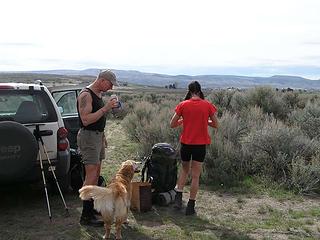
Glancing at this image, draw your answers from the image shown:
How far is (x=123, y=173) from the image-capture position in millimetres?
5516

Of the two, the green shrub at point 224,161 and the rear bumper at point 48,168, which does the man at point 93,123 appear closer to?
the rear bumper at point 48,168

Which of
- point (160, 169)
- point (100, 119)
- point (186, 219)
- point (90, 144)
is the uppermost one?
point (100, 119)

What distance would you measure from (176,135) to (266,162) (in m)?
2.51

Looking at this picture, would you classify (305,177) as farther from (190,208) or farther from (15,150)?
(15,150)

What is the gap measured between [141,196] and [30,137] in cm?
180

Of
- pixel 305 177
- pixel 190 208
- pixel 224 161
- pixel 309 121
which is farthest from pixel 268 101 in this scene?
pixel 190 208

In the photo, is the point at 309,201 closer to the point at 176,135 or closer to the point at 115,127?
the point at 176,135

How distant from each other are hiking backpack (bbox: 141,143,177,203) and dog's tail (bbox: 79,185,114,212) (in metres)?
2.04

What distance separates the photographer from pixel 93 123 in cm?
555

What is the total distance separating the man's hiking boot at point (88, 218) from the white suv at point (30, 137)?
A: 86cm

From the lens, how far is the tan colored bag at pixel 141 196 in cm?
655

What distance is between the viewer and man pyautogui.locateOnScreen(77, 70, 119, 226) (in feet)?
17.7

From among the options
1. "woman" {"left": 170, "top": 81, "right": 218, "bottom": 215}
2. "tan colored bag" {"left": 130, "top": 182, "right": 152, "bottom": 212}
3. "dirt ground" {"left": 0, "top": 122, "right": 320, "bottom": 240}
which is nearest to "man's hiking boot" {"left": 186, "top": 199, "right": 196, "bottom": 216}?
"woman" {"left": 170, "top": 81, "right": 218, "bottom": 215}

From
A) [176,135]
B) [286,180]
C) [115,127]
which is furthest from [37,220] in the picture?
[115,127]
